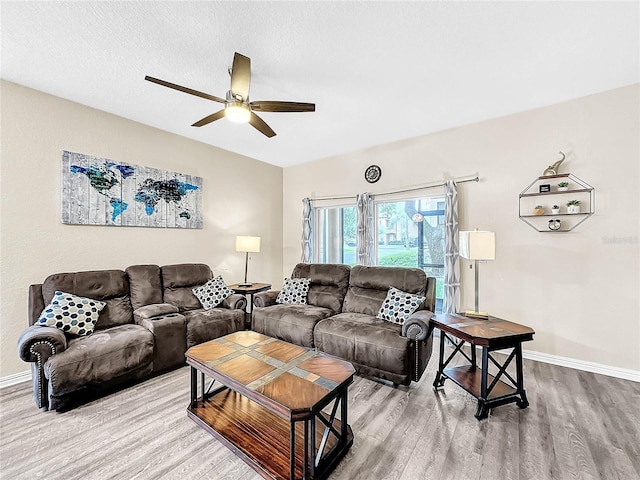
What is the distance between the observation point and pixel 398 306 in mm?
3064

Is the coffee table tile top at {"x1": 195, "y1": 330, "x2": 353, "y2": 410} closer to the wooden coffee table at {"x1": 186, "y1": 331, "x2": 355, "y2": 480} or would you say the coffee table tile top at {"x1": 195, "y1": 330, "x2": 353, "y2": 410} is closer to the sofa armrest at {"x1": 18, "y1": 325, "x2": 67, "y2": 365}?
the wooden coffee table at {"x1": 186, "y1": 331, "x2": 355, "y2": 480}

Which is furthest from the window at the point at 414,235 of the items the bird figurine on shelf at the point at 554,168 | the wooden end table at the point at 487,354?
the wooden end table at the point at 487,354

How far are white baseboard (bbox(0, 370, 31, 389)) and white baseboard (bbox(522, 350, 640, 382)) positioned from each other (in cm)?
544

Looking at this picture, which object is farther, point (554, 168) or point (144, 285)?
point (144, 285)

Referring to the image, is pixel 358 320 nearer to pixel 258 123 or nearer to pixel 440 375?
A: pixel 440 375

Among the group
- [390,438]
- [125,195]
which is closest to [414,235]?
[390,438]

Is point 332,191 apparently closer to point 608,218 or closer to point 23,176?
point 608,218

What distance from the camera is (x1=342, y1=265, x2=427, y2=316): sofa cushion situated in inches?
129

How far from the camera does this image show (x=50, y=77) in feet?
8.66

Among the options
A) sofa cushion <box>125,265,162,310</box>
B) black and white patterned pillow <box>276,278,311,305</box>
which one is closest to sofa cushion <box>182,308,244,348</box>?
sofa cushion <box>125,265,162,310</box>

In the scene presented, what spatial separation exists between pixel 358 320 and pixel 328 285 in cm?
90

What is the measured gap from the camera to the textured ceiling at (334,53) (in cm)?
192

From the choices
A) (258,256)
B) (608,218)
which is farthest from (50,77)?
(608,218)

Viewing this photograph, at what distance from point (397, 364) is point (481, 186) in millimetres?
2584
